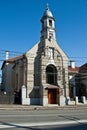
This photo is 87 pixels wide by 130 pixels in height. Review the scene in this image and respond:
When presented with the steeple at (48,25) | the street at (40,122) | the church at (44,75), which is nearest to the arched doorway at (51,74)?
the church at (44,75)

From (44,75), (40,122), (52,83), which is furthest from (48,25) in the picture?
(40,122)

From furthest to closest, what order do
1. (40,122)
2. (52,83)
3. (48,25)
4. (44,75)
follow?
(48,25)
(52,83)
(44,75)
(40,122)

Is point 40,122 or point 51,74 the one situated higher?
point 51,74

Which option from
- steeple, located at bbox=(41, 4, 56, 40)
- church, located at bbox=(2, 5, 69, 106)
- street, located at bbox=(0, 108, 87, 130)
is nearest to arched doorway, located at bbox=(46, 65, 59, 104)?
church, located at bbox=(2, 5, 69, 106)

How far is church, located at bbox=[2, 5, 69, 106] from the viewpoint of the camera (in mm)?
40781

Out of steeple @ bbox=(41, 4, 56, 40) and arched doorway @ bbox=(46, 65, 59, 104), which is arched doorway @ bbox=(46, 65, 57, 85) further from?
steeple @ bbox=(41, 4, 56, 40)

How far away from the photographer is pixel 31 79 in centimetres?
4147

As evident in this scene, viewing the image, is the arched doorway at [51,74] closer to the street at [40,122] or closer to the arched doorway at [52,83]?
the arched doorway at [52,83]

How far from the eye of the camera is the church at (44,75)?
134 feet

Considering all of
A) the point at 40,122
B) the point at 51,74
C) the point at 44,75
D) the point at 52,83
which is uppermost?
the point at 51,74

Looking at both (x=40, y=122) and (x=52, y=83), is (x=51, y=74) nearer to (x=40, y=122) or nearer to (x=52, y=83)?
(x=52, y=83)

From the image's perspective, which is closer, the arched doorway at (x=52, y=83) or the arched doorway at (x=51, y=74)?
the arched doorway at (x=52, y=83)

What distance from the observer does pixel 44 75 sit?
41500 millimetres

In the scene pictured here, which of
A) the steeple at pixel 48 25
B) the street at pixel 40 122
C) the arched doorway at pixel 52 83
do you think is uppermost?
the steeple at pixel 48 25
